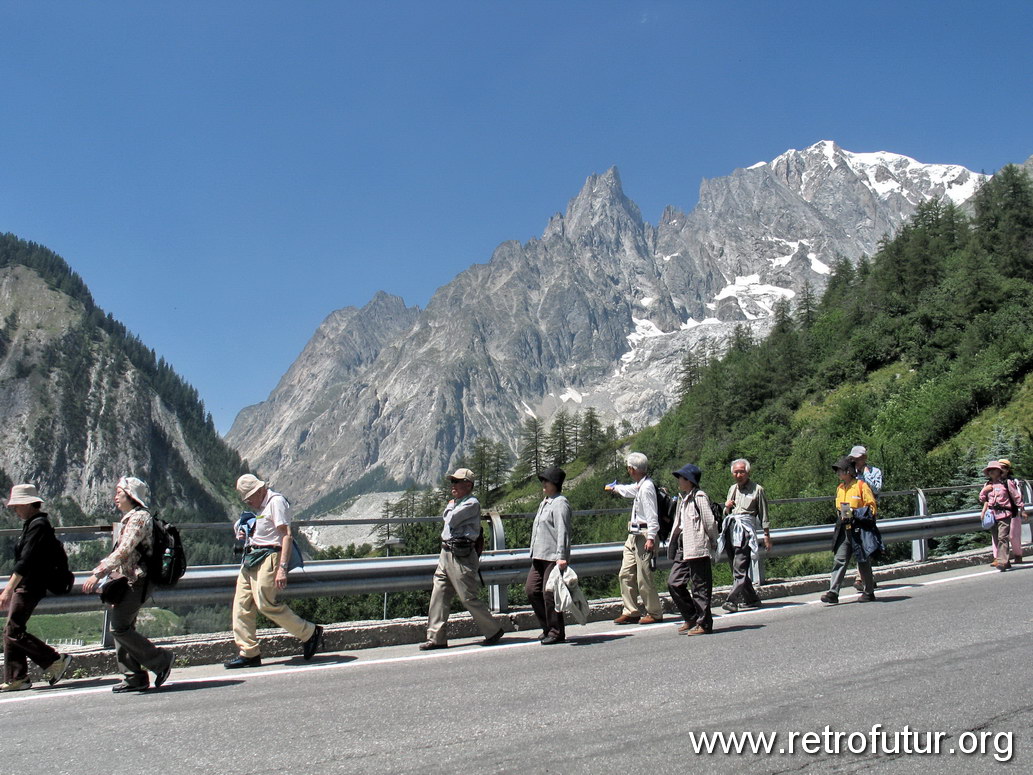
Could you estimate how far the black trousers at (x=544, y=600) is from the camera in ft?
29.3

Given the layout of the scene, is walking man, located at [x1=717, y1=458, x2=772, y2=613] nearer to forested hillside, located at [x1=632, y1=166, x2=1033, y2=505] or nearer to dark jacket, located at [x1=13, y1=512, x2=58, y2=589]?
dark jacket, located at [x1=13, y1=512, x2=58, y2=589]

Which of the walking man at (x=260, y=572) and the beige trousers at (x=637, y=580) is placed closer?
the walking man at (x=260, y=572)

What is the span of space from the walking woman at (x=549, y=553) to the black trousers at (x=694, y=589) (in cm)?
146

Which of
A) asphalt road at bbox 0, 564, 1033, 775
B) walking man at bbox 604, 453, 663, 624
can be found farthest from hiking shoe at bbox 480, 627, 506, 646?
walking man at bbox 604, 453, 663, 624

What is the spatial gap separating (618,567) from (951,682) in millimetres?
5654

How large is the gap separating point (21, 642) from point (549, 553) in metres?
5.23

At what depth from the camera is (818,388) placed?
68438 millimetres

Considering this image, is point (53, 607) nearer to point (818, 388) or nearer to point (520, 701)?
point (520, 701)

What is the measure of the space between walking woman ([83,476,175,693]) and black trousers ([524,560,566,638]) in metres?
3.87

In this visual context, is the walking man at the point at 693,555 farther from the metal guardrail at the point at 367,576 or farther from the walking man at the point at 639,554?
the metal guardrail at the point at 367,576

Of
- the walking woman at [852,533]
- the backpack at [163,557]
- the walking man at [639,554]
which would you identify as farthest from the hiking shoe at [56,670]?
the walking woman at [852,533]

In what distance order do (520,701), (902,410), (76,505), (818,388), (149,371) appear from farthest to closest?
(149,371)
(76,505)
(818,388)
(902,410)
(520,701)

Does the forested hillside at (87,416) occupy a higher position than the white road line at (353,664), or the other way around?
the forested hillside at (87,416)

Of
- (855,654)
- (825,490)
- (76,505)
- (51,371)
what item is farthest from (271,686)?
A: (51,371)
